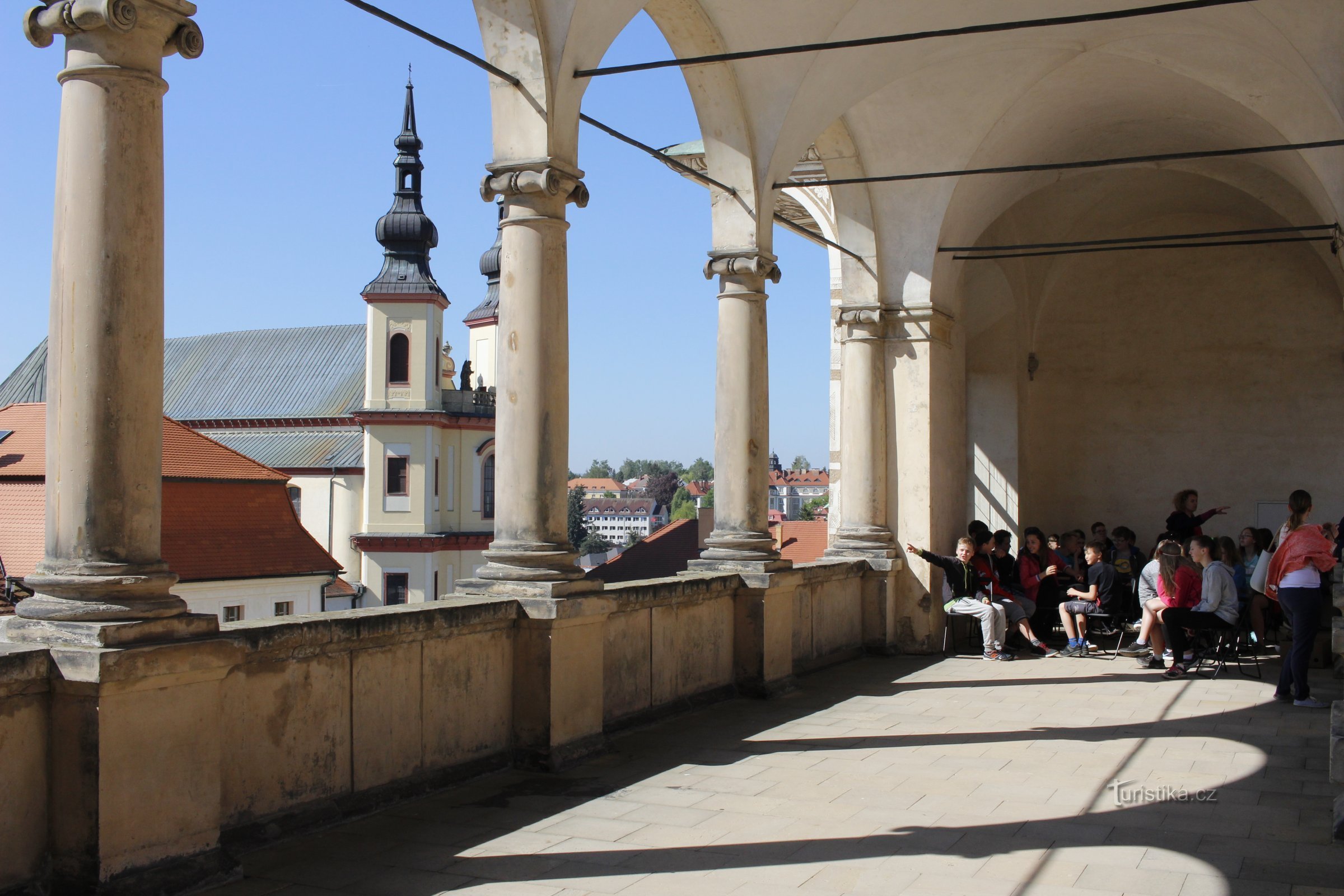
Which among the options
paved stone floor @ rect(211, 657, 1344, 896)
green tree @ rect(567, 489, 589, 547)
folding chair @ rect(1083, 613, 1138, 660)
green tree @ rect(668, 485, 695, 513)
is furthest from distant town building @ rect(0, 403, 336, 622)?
green tree @ rect(668, 485, 695, 513)

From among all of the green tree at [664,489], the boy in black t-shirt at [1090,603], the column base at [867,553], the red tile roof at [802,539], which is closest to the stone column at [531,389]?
the column base at [867,553]

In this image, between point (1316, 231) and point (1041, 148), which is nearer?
point (1041, 148)

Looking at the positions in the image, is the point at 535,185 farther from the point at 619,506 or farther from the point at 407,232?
the point at 619,506

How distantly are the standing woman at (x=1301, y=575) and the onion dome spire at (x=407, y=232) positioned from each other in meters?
53.2

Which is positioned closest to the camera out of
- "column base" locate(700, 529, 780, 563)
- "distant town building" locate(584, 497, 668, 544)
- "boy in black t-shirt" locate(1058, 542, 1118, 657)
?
"column base" locate(700, 529, 780, 563)

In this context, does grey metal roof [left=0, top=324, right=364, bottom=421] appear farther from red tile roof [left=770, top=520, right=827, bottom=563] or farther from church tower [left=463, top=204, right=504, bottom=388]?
red tile roof [left=770, top=520, right=827, bottom=563]

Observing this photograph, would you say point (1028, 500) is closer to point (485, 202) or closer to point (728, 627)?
point (728, 627)

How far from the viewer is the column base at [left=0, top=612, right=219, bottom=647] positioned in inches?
165

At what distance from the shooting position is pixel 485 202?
731cm

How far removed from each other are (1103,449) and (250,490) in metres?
28.2

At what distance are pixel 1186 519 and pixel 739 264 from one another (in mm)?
7128

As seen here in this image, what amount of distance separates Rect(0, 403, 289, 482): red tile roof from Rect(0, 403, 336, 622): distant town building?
35 mm

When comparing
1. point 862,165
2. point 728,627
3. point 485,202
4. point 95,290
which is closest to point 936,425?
point 862,165

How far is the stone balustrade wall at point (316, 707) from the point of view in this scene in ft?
13.6
